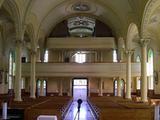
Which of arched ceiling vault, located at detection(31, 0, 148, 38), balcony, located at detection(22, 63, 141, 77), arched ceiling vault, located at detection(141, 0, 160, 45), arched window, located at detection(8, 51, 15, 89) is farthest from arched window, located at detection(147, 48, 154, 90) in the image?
arched window, located at detection(8, 51, 15, 89)

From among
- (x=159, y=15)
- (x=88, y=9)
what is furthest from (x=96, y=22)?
(x=159, y=15)

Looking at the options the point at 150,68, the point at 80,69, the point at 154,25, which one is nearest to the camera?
the point at 154,25

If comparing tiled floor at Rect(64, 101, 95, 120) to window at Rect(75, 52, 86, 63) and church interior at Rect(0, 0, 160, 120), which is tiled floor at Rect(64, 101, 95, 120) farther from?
window at Rect(75, 52, 86, 63)

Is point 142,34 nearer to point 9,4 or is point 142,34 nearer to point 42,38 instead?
point 9,4

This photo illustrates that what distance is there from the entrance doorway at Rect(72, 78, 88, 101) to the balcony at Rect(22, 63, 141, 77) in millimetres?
4246

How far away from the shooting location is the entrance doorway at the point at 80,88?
120ft

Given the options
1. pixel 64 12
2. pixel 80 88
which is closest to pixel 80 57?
pixel 80 88

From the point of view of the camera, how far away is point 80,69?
32562mm

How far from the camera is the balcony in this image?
32.2 metres

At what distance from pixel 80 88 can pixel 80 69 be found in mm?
4977

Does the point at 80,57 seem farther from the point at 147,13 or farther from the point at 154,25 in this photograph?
the point at 147,13

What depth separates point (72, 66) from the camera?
107 feet

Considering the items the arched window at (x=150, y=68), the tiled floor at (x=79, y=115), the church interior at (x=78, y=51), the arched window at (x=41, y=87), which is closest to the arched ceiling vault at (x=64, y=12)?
the church interior at (x=78, y=51)

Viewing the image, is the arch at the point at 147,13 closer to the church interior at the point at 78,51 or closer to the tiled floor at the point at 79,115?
the church interior at the point at 78,51
